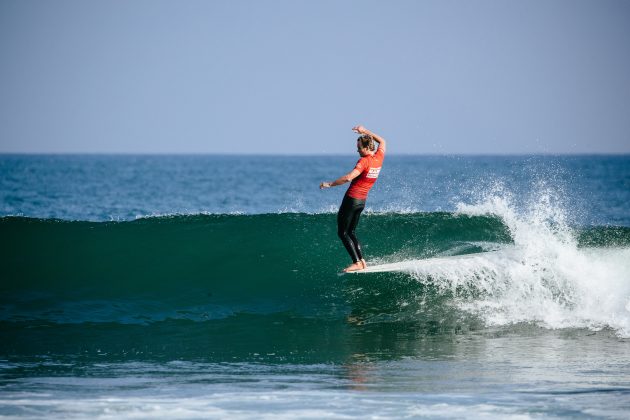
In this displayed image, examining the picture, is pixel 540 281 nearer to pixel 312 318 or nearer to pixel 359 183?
pixel 359 183

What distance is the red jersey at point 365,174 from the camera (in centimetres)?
989

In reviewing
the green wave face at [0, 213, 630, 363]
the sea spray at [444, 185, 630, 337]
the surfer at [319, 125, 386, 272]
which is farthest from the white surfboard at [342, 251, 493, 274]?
the surfer at [319, 125, 386, 272]

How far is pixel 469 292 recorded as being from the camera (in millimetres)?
10641

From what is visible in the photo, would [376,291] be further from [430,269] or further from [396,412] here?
[396,412]

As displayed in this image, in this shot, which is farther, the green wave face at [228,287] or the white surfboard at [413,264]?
the white surfboard at [413,264]

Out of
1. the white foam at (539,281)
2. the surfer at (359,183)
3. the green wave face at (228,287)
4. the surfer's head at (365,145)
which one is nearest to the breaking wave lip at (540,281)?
the white foam at (539,281)

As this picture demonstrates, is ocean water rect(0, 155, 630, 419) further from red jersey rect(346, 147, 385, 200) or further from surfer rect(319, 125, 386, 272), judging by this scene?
red jersey rect(346, 147, 385, 200)

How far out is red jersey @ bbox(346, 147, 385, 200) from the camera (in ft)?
32.4

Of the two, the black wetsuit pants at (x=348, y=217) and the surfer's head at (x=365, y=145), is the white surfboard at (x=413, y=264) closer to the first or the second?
the black wetsuit pants at (x=348, y=217)

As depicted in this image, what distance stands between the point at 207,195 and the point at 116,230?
2861 centimetres

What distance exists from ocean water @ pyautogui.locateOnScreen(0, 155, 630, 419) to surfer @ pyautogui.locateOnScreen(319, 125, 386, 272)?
3.35 ft

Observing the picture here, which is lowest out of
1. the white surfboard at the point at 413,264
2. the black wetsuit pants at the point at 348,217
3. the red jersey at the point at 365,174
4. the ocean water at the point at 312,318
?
the ocean water at the point at 312,318

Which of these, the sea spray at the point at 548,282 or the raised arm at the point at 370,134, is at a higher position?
the raised arm at the point at 370,134

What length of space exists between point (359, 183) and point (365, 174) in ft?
0.50
